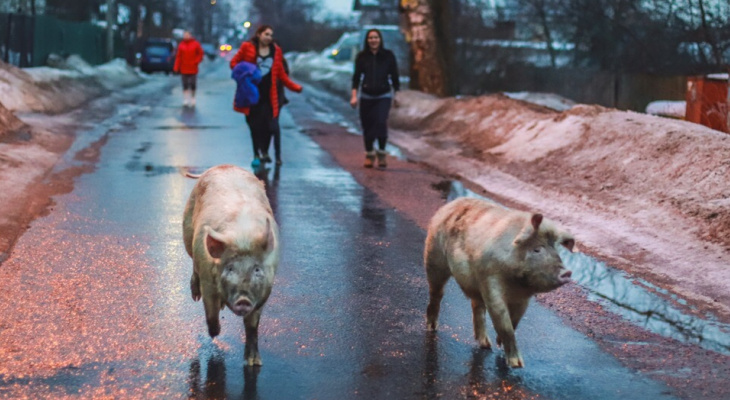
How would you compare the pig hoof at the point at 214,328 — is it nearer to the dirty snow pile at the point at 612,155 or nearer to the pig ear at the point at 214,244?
the pig ear at the point at 214,244

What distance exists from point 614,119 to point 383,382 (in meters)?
9.71

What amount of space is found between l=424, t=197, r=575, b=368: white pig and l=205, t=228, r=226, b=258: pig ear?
136cm

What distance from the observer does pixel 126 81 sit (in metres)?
40.7

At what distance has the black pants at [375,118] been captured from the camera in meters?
15.0

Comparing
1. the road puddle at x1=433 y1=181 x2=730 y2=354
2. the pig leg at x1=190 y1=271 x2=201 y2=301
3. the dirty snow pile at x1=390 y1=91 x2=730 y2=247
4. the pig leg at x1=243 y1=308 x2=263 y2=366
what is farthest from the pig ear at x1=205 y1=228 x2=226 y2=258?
the dirty snow pile at x1=390 y1=91 x2=730 y2=247

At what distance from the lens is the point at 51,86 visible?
2567cm

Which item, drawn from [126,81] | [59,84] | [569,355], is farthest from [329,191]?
[126,81]

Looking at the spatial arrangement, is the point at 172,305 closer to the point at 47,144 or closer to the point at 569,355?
the point at 569,355

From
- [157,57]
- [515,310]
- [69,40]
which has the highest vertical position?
[515,310]

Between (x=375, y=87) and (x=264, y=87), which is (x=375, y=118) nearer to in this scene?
(x=375, y=87)

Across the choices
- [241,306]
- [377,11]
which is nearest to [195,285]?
[241,306]

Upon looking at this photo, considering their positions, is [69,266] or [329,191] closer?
[69,266]

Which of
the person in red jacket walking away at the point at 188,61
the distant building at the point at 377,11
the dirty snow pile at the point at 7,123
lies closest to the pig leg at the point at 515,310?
the dirty snow pile at the point at 7,123

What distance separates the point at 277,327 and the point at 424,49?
67.7ft
